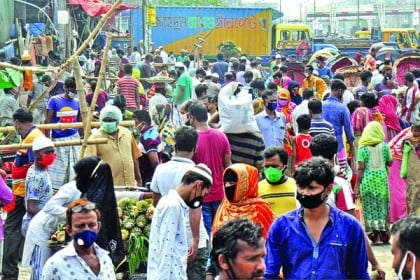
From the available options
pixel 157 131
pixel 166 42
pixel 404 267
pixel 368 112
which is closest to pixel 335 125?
pixel 368 112

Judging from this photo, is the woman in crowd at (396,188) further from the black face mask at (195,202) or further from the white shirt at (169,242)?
the white shirt at (169,242)

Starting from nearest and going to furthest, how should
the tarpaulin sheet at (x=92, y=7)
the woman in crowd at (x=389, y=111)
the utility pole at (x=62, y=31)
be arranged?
the woman in crowd at (x=389, y=111) < the utility pole at (x=62, y=31) < the tarpaulin sheet at (x=92, y=7)

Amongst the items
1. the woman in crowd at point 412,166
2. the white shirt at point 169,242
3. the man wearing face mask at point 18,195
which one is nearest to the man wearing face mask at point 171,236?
the white shirt at point 169,242

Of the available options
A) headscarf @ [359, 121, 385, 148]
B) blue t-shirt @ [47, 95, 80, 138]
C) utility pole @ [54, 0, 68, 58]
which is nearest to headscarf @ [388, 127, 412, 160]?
headscarf @ [359, 121, 385, 148]

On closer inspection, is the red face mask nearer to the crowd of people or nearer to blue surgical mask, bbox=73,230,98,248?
the crowd of people

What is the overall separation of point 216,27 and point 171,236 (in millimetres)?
39713

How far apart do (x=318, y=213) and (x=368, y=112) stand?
795 centimetres

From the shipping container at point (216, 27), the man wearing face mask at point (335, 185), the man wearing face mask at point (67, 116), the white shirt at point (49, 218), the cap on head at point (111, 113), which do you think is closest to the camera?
the man wearing face mask at point (335, 185)

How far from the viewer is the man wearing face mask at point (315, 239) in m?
5.45

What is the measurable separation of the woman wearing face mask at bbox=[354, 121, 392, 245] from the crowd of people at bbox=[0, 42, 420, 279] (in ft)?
0.04

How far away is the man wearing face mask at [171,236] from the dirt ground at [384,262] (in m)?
3.71

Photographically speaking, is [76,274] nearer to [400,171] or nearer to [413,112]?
[400,171]

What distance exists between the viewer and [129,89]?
1750 centimetres

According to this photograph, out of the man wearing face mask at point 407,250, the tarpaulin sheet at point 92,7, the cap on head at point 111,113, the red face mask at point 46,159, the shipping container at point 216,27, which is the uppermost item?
the tarpaulin sheet at point 92,7
